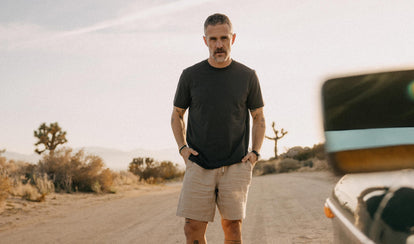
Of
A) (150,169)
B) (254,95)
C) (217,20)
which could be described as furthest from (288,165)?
(217,20)

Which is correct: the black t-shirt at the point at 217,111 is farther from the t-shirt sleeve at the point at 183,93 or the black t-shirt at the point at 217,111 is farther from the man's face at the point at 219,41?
the man's face at the point at 219,41

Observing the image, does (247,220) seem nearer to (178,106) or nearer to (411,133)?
(178,106)

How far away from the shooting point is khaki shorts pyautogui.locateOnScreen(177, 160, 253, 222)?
3.60m

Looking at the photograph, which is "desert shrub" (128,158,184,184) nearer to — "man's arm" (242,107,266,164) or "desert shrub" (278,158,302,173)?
"desert shrub" (278,158,302,173)

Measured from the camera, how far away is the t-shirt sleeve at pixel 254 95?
3785 millimetres

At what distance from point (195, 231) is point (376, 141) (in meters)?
2.85

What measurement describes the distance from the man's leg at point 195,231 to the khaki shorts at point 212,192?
53 millimetres

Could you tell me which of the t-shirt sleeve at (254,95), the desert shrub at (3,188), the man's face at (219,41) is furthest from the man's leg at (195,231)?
the desert shrub at (3,188)

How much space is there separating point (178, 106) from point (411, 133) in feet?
9.91

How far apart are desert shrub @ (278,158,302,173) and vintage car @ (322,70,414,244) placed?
42.3 metres

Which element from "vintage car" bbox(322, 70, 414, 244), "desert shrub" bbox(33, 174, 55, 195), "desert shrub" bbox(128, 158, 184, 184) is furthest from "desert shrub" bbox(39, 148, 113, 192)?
"vintage car" bbox(322, 70, 414, 244)

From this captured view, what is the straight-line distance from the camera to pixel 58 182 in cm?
1606

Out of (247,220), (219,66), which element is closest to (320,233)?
(247,220)

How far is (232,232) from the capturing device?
3.59 meters
